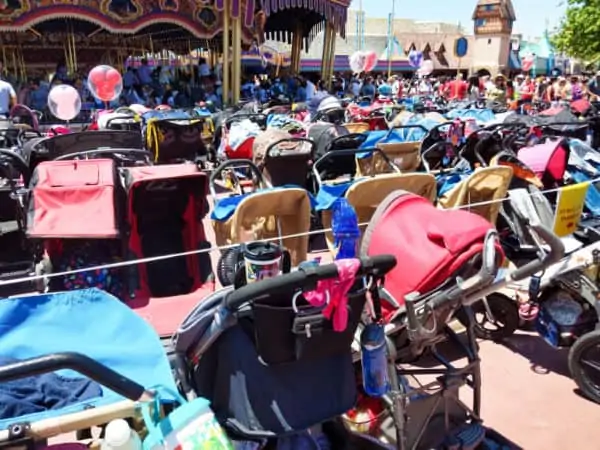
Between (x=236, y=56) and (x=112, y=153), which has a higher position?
(x=236, y=56)

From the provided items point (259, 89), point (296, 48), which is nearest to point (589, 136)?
point (259, 89)

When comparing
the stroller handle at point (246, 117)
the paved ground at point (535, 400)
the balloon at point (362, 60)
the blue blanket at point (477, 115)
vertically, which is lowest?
the paved ground at point (535, 400)

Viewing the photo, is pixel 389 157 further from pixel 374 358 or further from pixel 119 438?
pixel 119 438

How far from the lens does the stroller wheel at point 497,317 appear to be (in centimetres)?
371

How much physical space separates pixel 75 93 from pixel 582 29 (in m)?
22.1

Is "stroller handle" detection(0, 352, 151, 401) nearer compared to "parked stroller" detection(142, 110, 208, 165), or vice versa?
"stroller handle" detection(0, 352, 151, 401)

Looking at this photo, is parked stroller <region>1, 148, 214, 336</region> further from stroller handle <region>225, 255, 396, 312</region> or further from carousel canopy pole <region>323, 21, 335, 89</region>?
carousel canopy pole <region>323, 21, 335, 89</region>

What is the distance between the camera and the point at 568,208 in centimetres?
305

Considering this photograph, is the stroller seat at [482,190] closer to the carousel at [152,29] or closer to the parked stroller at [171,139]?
the parked stroller at [171,139]

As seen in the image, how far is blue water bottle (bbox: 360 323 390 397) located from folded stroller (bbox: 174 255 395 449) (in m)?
0.12

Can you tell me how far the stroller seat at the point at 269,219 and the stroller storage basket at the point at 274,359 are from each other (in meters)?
1.84

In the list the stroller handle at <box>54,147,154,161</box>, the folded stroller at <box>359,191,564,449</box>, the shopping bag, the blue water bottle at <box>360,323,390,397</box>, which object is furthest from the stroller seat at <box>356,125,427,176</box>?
the shopping bag

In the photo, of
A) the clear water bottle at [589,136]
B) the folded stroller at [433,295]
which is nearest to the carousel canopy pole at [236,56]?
the clear water bottle at [589,136]

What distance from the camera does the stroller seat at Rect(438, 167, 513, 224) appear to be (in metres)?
4.24
